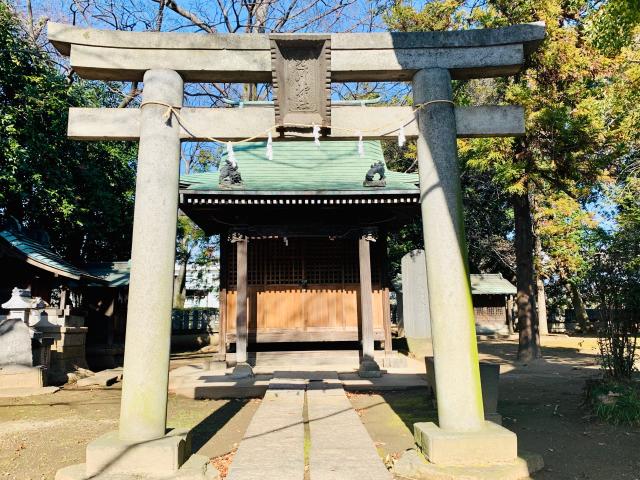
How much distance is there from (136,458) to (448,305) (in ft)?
10.2

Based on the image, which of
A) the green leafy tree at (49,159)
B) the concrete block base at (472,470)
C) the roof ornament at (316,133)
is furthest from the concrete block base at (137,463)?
the green leafy tree at (49,159)

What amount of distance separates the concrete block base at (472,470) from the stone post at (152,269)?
89.2 inches

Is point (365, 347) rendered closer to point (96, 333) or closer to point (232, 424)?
point (232, 424)

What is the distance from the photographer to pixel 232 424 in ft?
22.0

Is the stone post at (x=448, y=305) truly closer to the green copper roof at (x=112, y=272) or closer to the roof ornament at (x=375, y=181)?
the roof ornament at (x=375, y=181)

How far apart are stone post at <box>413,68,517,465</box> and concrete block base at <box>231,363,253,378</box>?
6439 mm

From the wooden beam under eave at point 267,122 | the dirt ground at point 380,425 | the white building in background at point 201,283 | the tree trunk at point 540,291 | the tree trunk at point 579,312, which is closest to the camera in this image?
the dirt ground at point 380,425

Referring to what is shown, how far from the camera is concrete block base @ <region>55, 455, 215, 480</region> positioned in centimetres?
388

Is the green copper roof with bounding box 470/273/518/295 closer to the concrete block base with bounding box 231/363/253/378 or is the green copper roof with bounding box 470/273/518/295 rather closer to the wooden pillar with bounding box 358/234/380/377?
the wooden pillar with bounding box 358/234/380/377

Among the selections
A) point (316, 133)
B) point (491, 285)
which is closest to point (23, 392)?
point (316, 133)

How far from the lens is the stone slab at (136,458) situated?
156 inches

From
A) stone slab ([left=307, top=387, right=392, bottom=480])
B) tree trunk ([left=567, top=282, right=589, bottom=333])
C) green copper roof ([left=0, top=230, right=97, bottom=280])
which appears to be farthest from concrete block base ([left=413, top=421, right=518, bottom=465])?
tree trunk ([left=567, top=282, right=589, bottom=333])

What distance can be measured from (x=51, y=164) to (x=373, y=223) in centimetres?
1059

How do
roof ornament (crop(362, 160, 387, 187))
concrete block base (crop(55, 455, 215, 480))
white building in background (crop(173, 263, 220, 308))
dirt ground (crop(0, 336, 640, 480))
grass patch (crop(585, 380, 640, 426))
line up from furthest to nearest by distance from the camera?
white building in background (crop(173, 263, 220, 308)) → roof ornament (crop(362, 160, 387, 187)) → grass patch (crop(585, 380, 640, 426)) → dirt ground (crop(0, 336, 640, 480)) → concrete block base (crop(55, 455, 215, 480))
